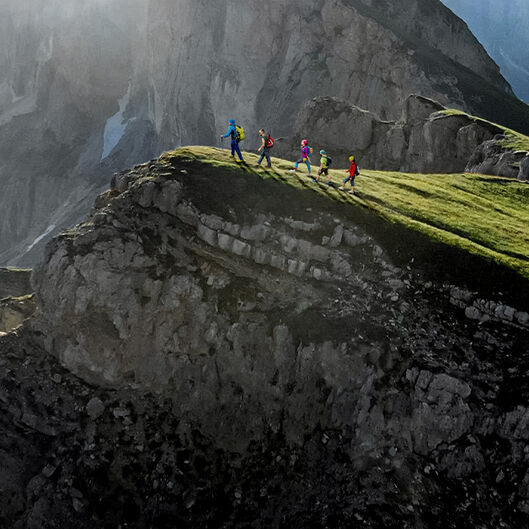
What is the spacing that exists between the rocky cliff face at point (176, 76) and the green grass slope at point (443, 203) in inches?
1994

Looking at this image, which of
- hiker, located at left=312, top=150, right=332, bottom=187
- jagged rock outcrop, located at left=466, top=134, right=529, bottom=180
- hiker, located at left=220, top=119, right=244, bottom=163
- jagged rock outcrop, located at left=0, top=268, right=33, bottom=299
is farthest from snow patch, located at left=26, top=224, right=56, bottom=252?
jagged rock outcrop, located at left=466, top=134, right=529, bottom=180

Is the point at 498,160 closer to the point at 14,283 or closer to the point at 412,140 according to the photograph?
the point at 412,140

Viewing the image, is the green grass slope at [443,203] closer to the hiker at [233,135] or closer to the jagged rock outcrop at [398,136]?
the hiker at [233,135]

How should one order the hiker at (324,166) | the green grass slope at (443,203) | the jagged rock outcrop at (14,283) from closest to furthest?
1. the green grass slope at (443,203)
2. the hiker at (324,166)
3. the jagged rock outcrop at (14,283)

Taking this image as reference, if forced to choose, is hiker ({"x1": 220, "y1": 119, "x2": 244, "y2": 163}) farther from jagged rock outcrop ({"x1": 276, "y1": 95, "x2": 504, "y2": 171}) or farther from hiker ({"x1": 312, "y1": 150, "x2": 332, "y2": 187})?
jagged rock outcrop ({"x1": 276, "y1": 95, "x2": 504, "y2": 171})

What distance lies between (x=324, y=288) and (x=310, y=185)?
27.9 feet

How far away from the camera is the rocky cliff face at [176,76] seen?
291ft

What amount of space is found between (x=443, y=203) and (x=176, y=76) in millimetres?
94085

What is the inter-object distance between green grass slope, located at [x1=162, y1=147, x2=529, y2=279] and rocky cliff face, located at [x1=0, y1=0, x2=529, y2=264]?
50.6m

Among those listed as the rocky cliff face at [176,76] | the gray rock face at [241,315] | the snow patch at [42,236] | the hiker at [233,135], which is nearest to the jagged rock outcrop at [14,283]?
the hiker at [233,135]

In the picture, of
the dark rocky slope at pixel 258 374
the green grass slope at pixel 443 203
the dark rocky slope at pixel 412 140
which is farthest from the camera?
the dark rocky slope at pixel 412 140

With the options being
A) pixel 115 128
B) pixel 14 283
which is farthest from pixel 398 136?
pixel 115 128

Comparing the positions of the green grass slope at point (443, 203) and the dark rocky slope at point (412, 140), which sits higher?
the dark rocky slope at point (412, 140)

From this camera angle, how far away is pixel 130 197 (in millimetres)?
27375
